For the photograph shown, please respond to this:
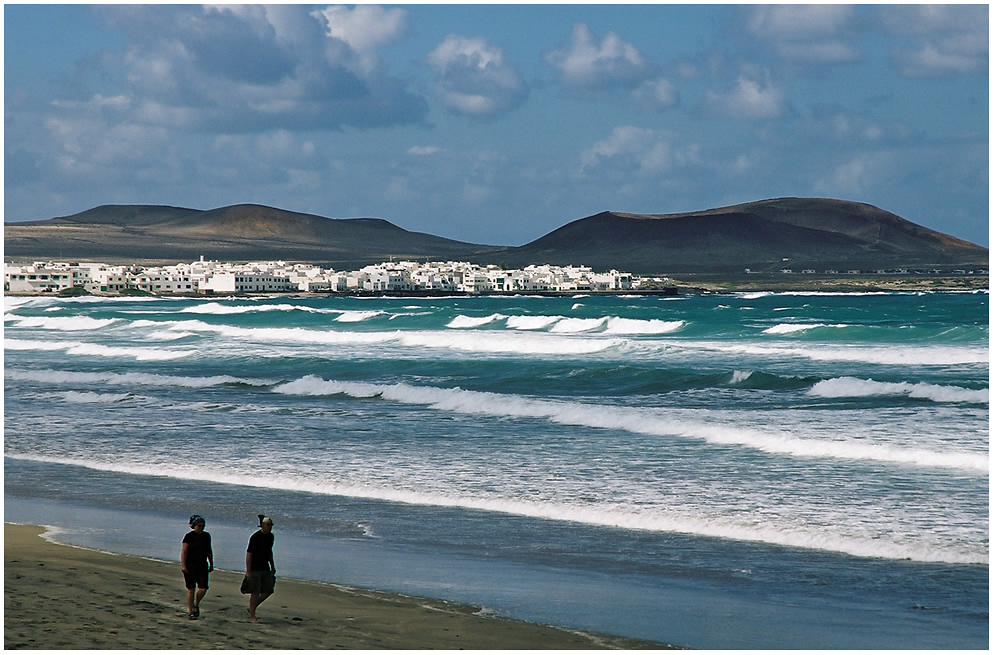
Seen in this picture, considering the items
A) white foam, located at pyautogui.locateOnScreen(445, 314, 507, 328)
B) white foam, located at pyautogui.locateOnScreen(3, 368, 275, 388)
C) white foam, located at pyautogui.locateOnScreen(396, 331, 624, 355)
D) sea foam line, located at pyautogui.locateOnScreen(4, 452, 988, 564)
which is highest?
white foam, located at pyautogui.locateOnScreen(445, 314, 507, 328)

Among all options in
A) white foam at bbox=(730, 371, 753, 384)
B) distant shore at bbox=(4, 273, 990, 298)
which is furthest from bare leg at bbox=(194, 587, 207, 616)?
distant shore at bbox=(4, 273, 990, 298)

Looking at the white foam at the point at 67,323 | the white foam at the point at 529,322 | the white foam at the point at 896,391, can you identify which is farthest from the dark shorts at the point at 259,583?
the white foam at the point at 67,323

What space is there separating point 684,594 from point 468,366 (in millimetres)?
25720

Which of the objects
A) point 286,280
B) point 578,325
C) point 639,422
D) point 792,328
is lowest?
point 639,422

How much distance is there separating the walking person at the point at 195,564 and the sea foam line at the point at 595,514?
4670 mm

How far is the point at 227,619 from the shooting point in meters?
7.77

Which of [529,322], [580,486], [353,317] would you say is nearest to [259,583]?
[580,486]

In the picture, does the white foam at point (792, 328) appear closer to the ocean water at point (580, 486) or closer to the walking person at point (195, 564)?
the ocean water at point (580, 486)

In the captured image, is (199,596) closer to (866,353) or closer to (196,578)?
(196,578)

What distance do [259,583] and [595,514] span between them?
4903mm

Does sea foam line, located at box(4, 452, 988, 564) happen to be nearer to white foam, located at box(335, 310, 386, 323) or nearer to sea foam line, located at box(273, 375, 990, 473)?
sea foam line, located at box(273, 375, 990, 473)

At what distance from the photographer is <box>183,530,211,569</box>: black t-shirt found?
25.3 ft

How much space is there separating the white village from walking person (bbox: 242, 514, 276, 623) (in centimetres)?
15502

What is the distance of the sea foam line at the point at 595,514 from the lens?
33.0 ft
